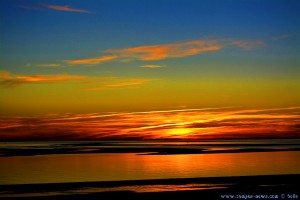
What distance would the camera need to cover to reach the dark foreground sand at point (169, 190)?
14.0 m

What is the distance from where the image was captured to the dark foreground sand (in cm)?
1405

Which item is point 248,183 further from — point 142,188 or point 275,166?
point 275,166

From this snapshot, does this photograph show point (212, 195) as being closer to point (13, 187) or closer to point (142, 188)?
point (142, 188)

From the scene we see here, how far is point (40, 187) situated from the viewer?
53.8ft

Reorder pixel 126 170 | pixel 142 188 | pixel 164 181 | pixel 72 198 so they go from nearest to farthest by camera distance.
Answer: pixel 72 198, pixel 142 188, pixel 164 181, pixel 126 170

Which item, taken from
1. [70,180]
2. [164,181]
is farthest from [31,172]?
[164,181]

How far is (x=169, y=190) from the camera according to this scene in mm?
15305

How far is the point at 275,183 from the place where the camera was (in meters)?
16.5

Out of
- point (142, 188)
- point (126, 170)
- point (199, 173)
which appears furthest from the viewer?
point (126, 170)

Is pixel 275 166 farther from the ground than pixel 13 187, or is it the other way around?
pixel 13 187

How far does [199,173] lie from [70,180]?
6.39m

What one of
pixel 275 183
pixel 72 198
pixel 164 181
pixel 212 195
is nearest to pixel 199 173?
pixel 164 181

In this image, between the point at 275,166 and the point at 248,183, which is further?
the point at 275,166

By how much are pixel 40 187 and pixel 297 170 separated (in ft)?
42.9
